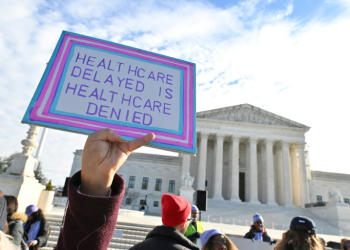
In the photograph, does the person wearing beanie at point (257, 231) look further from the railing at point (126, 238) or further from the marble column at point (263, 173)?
the marble column at point (263, 173)

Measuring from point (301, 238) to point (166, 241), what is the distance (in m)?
1.67

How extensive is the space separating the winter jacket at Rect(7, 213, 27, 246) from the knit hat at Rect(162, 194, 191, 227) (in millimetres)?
2696

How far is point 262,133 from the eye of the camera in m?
40.1

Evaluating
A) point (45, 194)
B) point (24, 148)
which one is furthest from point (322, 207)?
point (24, 148)

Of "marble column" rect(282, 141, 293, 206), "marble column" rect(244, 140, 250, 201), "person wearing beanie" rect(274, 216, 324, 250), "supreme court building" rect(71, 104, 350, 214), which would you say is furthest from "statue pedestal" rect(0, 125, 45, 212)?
"marble column" rect(282, 141, 293, 206)

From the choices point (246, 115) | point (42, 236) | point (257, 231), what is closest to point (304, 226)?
point (257, 231)

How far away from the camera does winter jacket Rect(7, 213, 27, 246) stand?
3.79m

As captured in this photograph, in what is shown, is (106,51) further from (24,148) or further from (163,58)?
(24,148)

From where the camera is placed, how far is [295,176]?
42188 mm

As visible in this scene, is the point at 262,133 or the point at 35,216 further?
the point at 262,133

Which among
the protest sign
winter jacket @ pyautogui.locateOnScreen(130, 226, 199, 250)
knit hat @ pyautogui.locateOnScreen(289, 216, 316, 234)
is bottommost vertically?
winter jacket @ pyautogui.locateOnScreen(130, 226, 199, 250)

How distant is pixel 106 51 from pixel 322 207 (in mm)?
35161

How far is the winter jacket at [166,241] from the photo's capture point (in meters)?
2.13

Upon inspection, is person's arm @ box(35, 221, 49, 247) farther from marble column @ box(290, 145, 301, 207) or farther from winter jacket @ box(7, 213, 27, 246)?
marble column @ box(290, 145, 301, 207)
